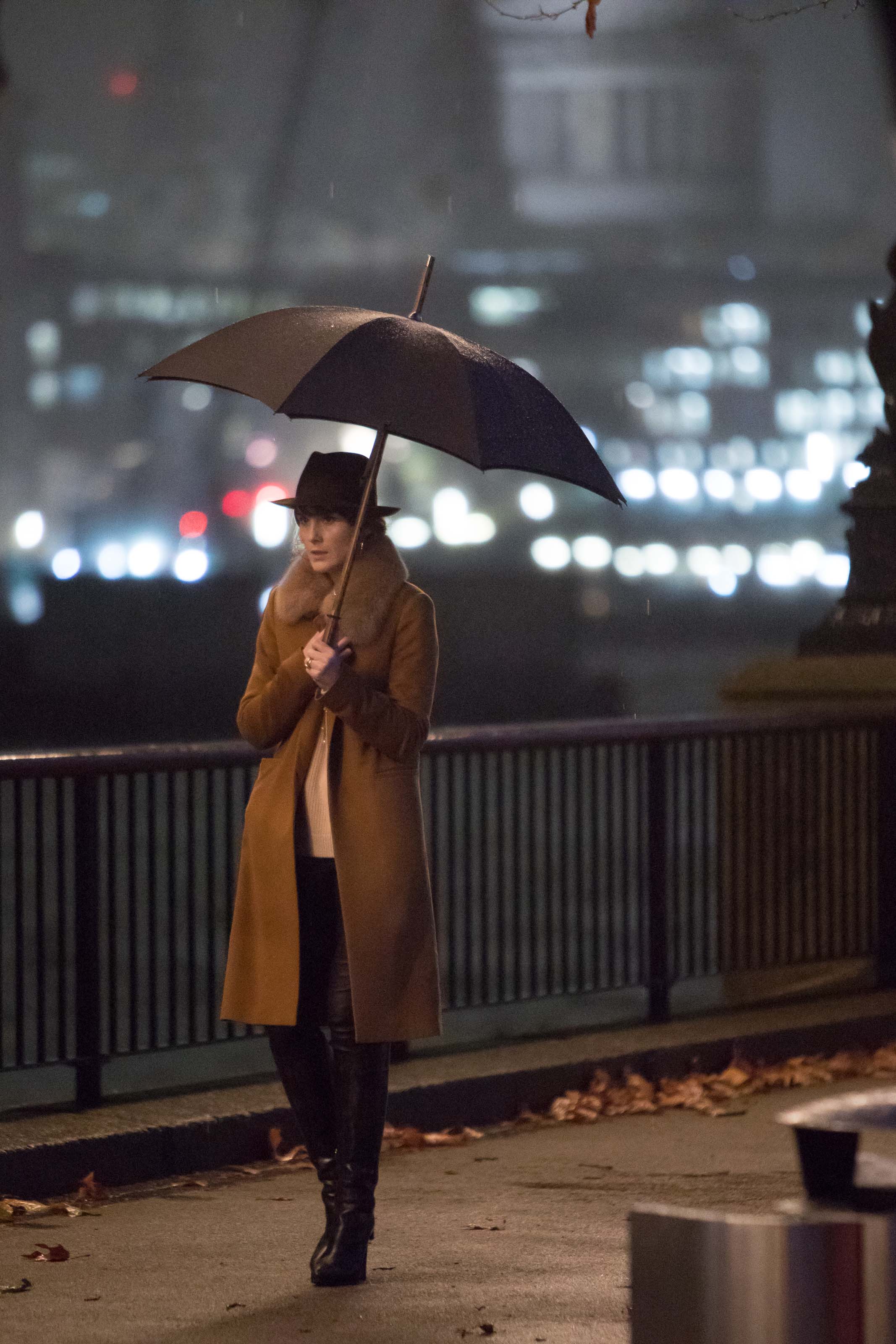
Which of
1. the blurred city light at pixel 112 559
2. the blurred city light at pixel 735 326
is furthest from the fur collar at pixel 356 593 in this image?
the blurred city light at pixel 735 326

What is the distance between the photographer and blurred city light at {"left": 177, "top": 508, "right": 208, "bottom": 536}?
419 feet

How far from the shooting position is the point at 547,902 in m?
7.62

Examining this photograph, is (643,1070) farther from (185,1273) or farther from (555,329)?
(555,329)

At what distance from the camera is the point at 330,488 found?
4281mm

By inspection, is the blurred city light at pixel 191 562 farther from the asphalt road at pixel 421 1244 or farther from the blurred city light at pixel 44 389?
the asphalt road at pixel 421 1244

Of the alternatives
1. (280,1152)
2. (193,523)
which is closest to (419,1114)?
(280,1152)

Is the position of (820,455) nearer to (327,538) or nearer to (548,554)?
(548,554)

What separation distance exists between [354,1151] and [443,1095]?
2109 millimetres

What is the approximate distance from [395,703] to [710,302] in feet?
608

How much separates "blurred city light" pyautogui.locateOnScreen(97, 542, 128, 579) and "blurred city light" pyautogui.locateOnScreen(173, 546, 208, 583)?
333 centimetres

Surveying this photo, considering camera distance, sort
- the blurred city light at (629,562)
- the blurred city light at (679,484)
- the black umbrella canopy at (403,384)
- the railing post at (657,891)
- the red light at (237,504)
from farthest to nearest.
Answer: the blurred city light at (679,484) → the blurred city light at (629,562) → the red light at (237,504) → the railing post at (657,891) → the black umbrella canopy at (403,384)

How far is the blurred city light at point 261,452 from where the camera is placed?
133625 mm

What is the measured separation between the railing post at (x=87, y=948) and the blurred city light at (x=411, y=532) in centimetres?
10940

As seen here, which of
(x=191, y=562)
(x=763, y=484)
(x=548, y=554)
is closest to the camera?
(x=191, y=562)
